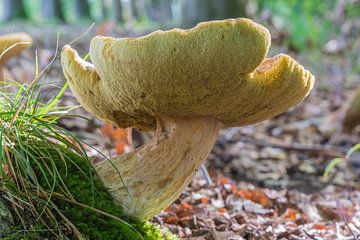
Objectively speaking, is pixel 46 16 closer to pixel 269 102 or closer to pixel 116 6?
pixel 116 6


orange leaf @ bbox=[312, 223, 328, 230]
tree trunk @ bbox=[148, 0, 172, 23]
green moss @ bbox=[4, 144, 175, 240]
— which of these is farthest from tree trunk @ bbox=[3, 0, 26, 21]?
green moss @ bbox=[4, 144, 175, 240]

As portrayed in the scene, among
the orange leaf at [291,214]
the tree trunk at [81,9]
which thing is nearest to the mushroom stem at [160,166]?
the orange leaf at [291,214]

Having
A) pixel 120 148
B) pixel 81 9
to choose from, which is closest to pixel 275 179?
pixel 120 148

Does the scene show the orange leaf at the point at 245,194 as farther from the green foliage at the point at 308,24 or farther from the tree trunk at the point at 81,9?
the tree trunk at the point at 81,9

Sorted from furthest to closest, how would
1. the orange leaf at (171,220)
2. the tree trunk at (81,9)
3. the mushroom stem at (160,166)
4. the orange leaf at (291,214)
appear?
1. the tree trunk at (81,9)
2. the orange leaf at (291,214)
3. the orange leaf at (171,220)
4. the mushroom stem at (160,166)

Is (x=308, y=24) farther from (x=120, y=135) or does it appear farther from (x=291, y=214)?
(x=291, y=214)

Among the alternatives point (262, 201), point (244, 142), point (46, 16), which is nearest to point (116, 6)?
point (46, 16)
